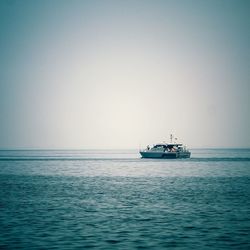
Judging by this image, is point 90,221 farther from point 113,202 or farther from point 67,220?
point 113,202

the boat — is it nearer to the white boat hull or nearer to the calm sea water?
the white boat hull

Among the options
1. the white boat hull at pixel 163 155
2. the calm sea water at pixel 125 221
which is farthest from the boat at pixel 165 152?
the calm sea water at pixel 125 221

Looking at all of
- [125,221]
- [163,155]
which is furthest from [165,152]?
[125,221]

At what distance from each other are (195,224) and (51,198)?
2229 centimetres

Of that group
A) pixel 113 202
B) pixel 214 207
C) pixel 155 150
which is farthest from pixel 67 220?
pixel 155 150

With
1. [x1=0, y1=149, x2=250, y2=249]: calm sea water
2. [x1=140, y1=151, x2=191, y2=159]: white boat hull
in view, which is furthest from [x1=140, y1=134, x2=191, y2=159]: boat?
[x1=0, y1=149, x2=250, y2=249]: calm sea water

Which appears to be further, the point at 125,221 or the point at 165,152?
the point at 165,152

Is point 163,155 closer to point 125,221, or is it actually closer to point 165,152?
point 165,152

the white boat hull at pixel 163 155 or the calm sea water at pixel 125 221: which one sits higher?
the white boat hull at pixel 163 155

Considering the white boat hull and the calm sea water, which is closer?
the calm sea water

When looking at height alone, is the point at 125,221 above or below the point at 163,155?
below

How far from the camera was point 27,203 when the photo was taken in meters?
43.7

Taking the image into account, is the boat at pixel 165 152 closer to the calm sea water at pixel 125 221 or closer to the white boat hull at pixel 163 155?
the white boat hull at pixel 163 155

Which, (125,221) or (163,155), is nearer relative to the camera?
(125,221)
